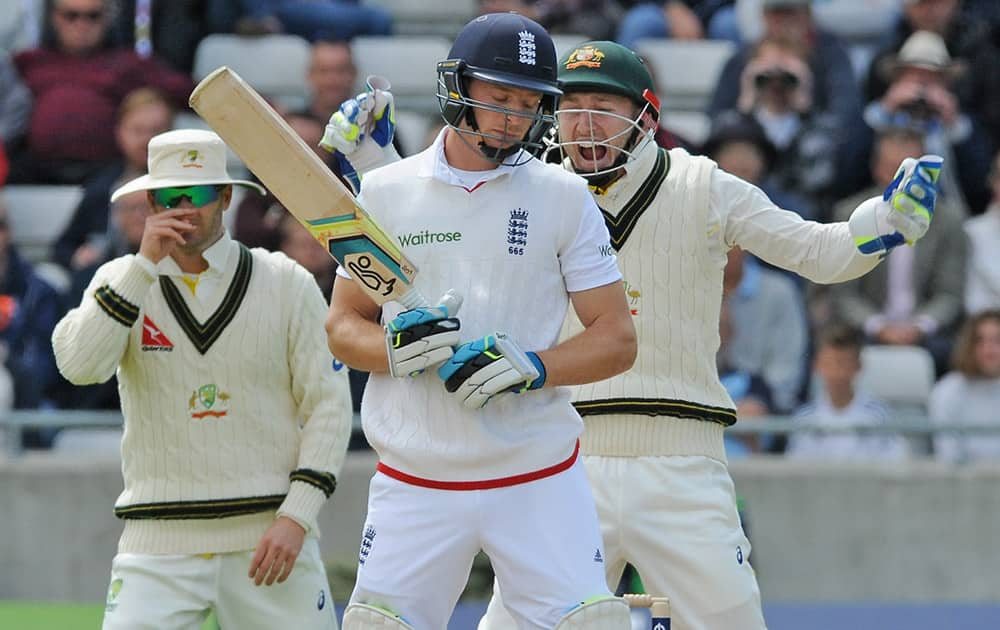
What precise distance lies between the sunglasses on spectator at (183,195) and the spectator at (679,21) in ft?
19.7

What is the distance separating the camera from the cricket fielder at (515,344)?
4.42 m

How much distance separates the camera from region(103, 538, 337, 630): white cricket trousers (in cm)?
541

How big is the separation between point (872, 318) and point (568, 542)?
541 cm

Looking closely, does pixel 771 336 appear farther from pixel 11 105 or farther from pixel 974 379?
pixel 11 105

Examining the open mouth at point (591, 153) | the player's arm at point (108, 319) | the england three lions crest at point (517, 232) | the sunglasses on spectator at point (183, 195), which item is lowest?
the player's arm at point (108, 319)

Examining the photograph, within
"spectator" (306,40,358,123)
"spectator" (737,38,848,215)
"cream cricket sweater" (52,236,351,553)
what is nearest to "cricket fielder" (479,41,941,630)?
"cream cricket sweater" (52,236,351,553)

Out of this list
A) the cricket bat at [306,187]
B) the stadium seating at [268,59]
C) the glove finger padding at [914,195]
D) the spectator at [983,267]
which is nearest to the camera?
the cricket bat at [306,187]

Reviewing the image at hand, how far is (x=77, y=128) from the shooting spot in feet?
33.6

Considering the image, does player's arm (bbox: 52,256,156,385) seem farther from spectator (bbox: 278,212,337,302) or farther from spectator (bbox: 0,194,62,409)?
spectator (bbox: 0,194,62,409)

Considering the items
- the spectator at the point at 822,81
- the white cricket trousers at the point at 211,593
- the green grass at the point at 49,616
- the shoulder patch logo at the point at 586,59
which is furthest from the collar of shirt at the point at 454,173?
the spectator at the point at 822,81

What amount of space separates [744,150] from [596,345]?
17.6ft

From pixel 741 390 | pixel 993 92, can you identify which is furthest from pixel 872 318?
pixel 993 92

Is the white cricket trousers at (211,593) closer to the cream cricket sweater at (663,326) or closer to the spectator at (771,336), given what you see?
the cream cricket sweater at (663,326)

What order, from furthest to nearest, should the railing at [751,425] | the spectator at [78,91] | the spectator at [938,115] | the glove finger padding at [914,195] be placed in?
the spectator at [938,115] → the spectator at [78,91] → the railing at [751,425] → the glove finger padding at [914,195]
